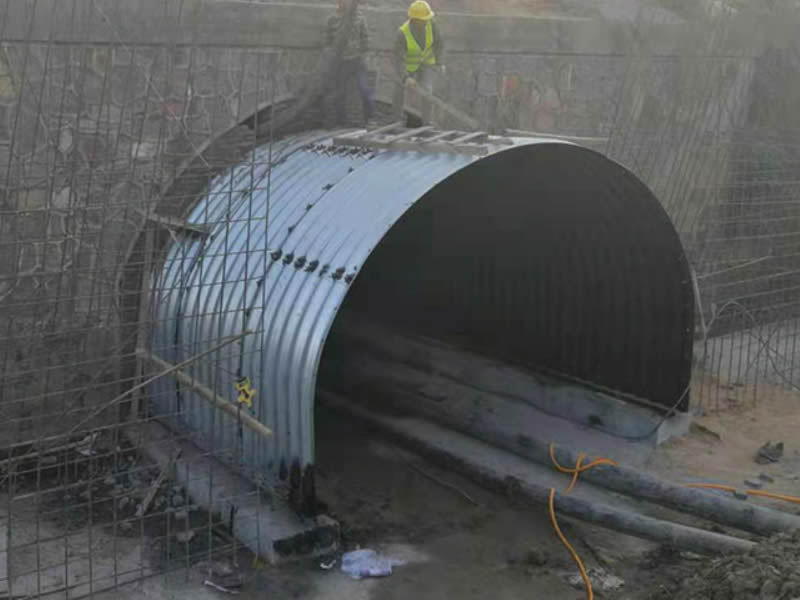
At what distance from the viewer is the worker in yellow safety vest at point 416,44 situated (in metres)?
11.0

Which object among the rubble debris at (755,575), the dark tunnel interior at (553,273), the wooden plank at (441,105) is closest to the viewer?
the rubble debris at (755,575)

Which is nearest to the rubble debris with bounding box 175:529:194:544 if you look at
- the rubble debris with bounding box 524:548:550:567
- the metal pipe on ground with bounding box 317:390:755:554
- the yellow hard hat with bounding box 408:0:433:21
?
the rubble debris with bounding box 524:548:550:567

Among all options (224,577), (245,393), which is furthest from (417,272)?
(224,577)

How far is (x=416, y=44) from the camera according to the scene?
36.3 ft

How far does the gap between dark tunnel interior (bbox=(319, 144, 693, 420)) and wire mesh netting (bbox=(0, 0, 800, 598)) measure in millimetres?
914

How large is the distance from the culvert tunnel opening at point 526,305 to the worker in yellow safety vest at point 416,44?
4.49 ft

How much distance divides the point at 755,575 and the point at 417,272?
622cm

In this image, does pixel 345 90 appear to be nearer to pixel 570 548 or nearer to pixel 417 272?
pixel 417 272

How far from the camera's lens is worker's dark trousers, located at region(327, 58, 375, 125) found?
10906mm

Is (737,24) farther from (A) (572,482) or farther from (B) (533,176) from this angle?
(A) (572,482)

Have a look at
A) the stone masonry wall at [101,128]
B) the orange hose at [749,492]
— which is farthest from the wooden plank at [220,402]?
the orange hose at [749,492]

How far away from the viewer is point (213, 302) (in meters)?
8.71

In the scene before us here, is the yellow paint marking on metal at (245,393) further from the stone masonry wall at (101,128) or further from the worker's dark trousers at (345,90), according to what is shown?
the worker's dark trousers at (345,90)

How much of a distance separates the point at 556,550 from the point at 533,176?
3424 mm
